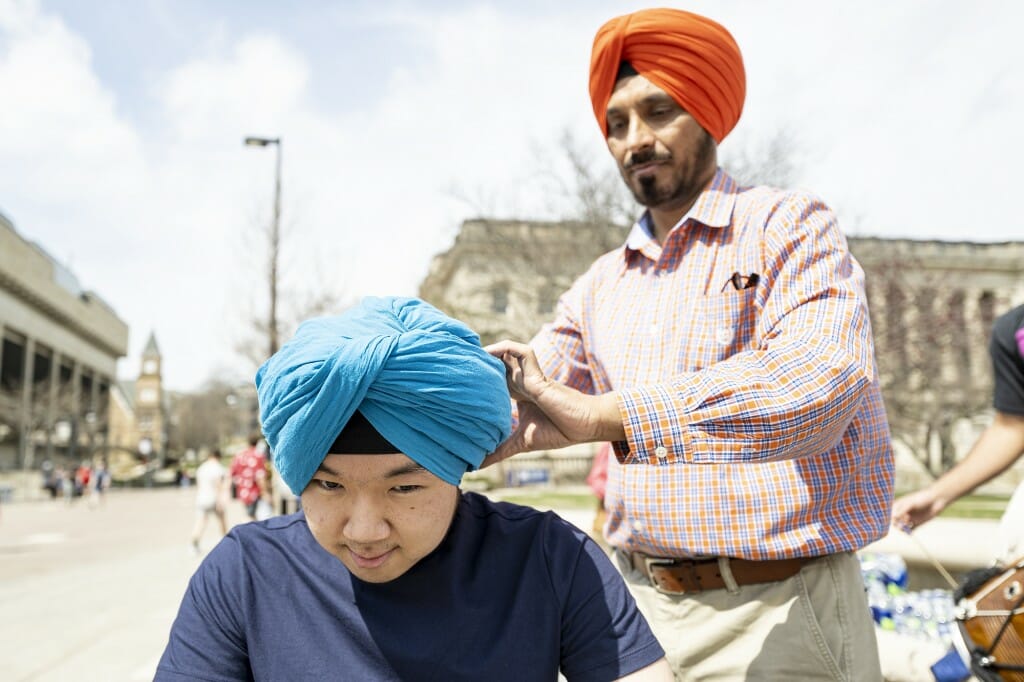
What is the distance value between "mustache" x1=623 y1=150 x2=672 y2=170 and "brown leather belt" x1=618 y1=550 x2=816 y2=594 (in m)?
1.00

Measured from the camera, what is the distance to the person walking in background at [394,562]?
4.31 ft

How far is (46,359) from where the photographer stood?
2403 inches

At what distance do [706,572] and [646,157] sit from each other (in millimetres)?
1038

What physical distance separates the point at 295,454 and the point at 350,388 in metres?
0.15

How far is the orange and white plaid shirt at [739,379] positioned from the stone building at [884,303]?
50.2ft

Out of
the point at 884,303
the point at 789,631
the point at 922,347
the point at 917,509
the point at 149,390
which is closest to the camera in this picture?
the point at 789,631

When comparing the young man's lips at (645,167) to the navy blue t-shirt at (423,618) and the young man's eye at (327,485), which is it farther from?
the young man's eye at (327,485)

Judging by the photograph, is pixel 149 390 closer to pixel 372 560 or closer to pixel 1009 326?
pixel 1009 326

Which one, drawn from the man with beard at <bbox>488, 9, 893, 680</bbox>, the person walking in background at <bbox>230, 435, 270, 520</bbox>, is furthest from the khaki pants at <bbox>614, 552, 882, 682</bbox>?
the person walking in background at <bbox>230, 435, 270, 520</bbox>

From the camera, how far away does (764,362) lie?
142 centimetres

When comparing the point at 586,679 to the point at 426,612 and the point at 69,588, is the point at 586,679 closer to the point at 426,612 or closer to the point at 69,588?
the point at 426,612

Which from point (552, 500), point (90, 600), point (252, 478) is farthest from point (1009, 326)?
point (552, 500)

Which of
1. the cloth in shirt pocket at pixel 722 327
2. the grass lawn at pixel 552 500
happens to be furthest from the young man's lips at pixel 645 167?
the grass lawn at pixel 552 500

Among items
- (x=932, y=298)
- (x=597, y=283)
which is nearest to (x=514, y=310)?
(x=932, y=298)
